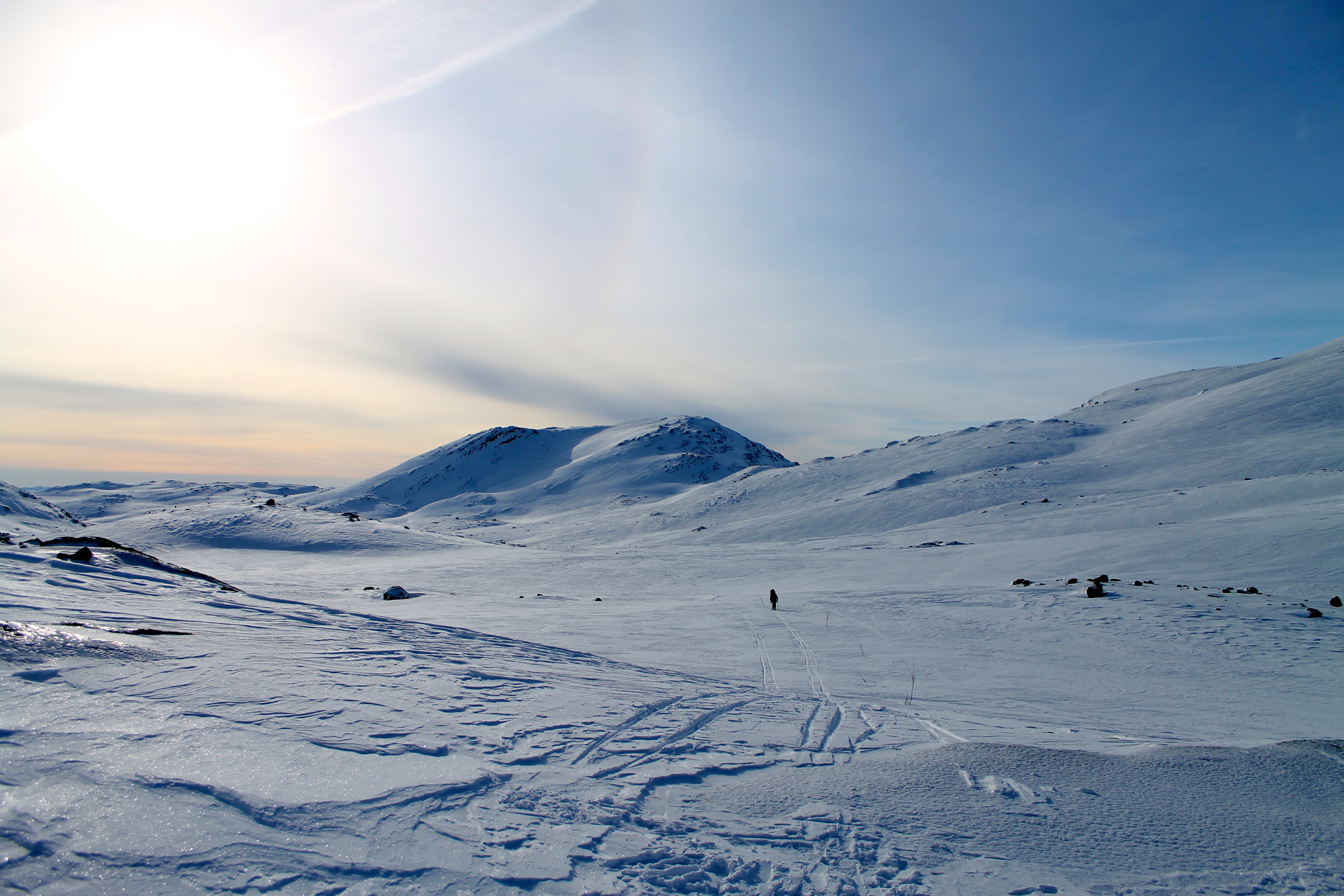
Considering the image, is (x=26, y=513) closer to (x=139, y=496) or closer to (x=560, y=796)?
(x=560, y=796)

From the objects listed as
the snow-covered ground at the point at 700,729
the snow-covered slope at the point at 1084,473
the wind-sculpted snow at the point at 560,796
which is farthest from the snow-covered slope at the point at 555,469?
the wind-sculpted snow at the point at 560,796

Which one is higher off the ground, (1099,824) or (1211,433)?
(1211,433)

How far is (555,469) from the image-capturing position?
110688mm

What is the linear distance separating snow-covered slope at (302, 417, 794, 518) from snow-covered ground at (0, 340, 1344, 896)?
66795 mm

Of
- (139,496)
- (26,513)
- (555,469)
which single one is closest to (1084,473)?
(26,513)

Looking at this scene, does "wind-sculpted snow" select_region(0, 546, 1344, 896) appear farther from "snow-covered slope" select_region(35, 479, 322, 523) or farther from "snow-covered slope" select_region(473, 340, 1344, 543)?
"snow-covered slope" select_region(35, 479, 322, 523)

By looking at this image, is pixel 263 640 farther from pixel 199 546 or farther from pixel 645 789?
pixel 199 546

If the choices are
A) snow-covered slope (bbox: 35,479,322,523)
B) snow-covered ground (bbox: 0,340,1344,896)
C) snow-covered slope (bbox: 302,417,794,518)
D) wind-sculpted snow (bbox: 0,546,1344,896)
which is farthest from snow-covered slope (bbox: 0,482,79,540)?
snow-covered slope (bbox: 302,417,794,518)

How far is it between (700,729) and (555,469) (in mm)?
106881

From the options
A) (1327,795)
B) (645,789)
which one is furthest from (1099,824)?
(645,789)

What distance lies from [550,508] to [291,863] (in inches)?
3341

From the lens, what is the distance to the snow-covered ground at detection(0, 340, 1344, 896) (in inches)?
133

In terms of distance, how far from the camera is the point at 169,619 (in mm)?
8523

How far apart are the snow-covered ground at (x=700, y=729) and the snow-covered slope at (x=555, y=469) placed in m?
66.8
